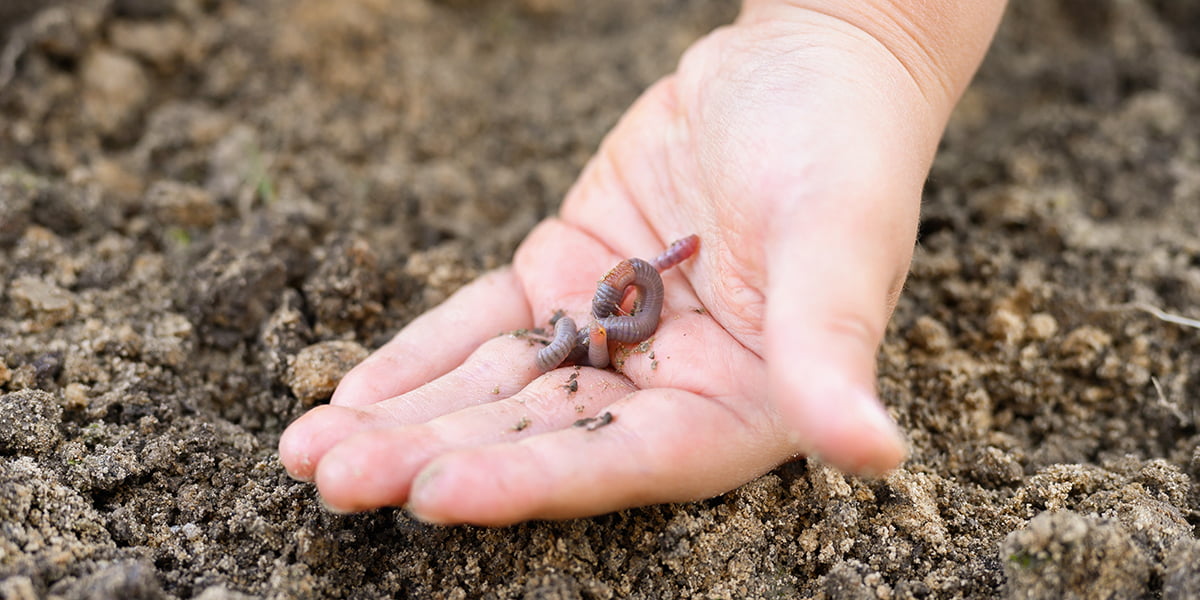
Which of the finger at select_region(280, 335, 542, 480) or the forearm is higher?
the forearm

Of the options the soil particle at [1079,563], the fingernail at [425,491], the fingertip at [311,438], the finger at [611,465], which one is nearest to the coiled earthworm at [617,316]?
the finger at [611,465]

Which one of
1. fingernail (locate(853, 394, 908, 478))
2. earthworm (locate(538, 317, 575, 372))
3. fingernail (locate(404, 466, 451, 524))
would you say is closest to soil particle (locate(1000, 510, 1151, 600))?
fingernail (locate(853, 394, 908, 478))

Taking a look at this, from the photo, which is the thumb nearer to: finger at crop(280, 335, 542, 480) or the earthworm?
the earthworm

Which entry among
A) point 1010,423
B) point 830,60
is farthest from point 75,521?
point 1010,423

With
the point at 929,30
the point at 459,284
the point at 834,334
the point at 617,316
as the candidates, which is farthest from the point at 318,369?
the point at 929,30

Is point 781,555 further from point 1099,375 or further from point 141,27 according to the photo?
point 141,27

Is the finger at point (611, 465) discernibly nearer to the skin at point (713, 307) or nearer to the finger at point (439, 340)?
the skin at point (713, 307)
